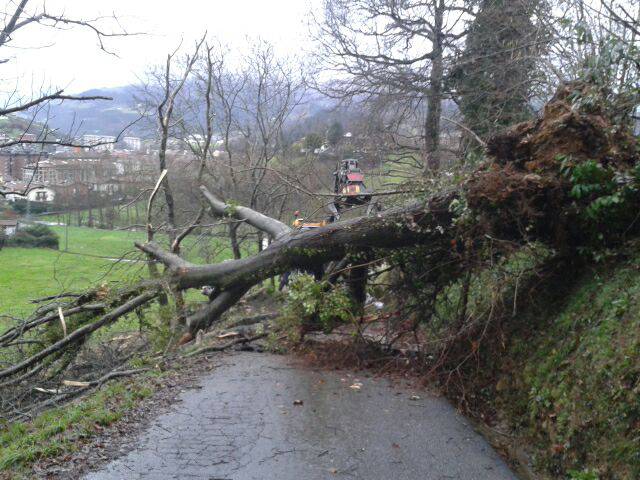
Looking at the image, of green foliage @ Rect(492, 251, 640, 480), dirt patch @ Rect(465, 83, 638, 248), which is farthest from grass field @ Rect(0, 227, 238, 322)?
green foliage @ Rect(492, 251, 640, 480)

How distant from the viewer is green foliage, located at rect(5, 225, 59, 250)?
58.3 ft

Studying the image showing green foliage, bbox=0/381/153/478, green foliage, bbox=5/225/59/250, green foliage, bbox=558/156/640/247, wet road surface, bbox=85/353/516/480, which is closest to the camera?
wet road surface, bbox=85/353/516/480

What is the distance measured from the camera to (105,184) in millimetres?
18922

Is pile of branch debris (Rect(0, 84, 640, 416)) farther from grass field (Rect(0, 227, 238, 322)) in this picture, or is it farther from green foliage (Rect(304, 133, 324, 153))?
green foliage (Rect(304, 133, 324, 153))

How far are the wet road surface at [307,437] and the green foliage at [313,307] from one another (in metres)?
0.94

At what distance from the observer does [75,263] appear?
45.3 feet

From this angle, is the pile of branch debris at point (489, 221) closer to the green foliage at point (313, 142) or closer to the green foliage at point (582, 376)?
the green foliage at point (582, 376)

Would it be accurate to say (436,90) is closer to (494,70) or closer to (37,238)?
(494,70)

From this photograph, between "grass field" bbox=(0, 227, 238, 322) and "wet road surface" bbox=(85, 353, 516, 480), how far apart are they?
13.1ft

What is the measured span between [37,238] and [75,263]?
18.5ft

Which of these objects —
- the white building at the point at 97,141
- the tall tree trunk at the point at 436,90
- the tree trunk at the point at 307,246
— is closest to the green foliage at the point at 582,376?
the tree trunk at the point at 307,246

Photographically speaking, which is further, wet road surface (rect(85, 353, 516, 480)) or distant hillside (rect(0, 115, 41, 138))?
distant hillside (rect(0, 115, 41, 138))

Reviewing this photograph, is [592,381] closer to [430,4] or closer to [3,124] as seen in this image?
[3,124]

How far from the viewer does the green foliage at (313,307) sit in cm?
792
